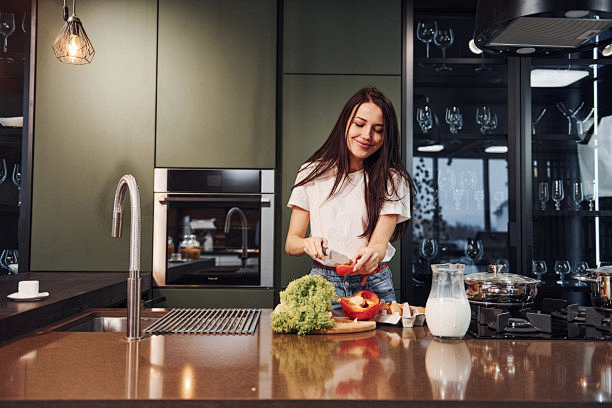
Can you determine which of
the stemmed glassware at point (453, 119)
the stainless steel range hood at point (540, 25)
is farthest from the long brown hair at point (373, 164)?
the stemmed glassware at point (453, 119)

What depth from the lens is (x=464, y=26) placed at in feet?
11.8

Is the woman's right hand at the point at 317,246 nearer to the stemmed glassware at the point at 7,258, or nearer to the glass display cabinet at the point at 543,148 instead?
the glass display cabinet at the point at 543,148

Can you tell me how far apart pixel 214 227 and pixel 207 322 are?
1.44m

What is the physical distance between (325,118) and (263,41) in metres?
0.52

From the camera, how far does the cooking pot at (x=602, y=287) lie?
1.62 m

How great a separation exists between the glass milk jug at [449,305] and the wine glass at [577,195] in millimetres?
2137

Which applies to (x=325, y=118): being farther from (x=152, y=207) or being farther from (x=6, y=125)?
(x=6, y=125)

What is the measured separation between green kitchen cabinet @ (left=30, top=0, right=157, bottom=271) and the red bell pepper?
1.63 meters

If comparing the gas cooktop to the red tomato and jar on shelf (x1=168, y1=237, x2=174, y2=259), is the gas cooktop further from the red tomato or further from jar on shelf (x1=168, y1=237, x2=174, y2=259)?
jar on shelf (x1=168, y1=237, x2=174, y2=259)

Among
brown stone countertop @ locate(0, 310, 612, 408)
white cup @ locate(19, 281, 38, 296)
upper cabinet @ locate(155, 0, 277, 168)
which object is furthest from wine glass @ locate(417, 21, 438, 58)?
white cup @ locate(19, 281, 38, 296)

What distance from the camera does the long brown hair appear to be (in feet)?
6.77

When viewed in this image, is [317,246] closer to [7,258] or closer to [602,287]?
[602,287]

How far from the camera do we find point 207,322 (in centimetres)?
155

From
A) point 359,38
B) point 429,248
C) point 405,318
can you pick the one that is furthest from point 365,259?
point 429,248
